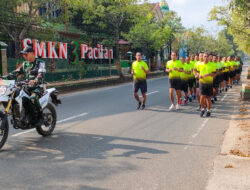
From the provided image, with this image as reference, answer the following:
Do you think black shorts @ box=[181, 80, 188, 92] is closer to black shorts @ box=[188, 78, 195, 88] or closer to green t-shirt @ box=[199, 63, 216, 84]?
black shorts @ box=[188, 78, 195, 88]

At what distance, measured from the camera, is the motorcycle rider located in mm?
6453

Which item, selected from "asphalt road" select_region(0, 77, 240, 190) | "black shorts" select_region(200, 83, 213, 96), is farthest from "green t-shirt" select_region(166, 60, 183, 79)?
"asphalt road" select_region(0, 77, 240, 190)

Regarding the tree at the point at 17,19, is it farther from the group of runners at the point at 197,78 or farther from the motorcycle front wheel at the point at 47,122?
the motorcycle front wheel at the point at 47,122

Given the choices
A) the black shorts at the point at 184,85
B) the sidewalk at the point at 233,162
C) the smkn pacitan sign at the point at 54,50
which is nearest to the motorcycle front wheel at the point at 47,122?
the sidewalk at the point at 233,162

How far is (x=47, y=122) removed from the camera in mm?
7062

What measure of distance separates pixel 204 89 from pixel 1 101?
19.8 ft

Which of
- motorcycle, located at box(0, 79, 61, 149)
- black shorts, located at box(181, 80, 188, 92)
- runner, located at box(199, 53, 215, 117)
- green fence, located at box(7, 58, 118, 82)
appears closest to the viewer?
motorcycle, located at box(0, 79, 61, 149)

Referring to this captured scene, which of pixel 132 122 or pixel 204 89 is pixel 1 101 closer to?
pixel 132 122

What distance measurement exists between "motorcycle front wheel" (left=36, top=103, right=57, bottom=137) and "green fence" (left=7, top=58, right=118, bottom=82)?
36.0ft

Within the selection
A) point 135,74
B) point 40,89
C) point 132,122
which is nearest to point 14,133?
point 40,89

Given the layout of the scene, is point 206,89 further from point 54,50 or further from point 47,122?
point 54,50

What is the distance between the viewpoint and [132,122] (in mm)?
8977

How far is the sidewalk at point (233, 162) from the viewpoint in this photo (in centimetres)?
430

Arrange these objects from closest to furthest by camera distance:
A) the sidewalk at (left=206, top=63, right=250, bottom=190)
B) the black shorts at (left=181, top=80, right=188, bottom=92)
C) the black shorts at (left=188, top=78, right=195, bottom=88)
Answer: the sidewalk at (left=206, top=63, right=250, bottom=190)
the black shorts at (left=181, top=80, right=188, bottom=92)
the black shorts at (left=188, top=78, right=195, bottom=88)
